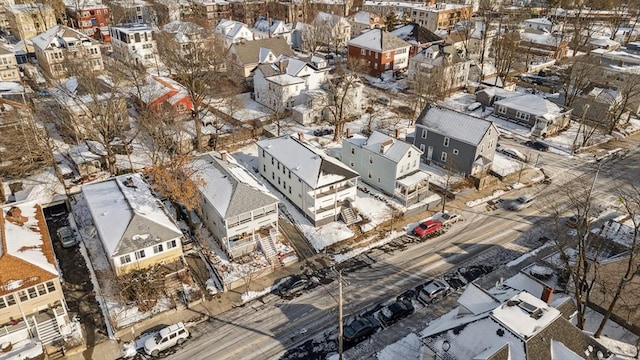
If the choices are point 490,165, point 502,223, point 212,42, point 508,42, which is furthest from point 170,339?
point 508,42

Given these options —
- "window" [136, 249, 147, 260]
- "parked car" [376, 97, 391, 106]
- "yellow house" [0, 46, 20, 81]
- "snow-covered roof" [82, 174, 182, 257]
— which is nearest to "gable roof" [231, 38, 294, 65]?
"parked car" [376, 97, 391, 106]

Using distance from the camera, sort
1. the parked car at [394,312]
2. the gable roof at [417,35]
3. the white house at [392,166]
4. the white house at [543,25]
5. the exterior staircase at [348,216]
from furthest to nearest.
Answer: the white house at [543,25] < the gable roof at [417,35] < the white house at [392,166] < the exterior staircase at [348,216] < the parked car at [394,312]

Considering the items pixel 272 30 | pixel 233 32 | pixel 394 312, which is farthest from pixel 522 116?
pixel 233 32

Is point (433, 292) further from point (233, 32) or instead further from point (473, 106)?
point (233, 32)

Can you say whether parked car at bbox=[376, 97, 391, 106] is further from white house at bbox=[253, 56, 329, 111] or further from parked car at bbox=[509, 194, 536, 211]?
parked car at bbox=[509, 194, 536, 211]

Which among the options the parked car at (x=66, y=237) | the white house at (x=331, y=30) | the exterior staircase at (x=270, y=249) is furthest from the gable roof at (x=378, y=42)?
the parked car at (x=66, y=237)

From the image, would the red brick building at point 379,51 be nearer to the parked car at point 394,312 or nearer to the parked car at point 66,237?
the parked car at point 66,237
